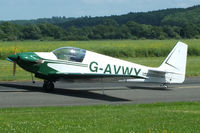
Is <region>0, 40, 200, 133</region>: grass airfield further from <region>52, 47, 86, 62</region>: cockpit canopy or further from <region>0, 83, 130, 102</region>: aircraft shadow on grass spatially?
<region>52, 47, 86, 62</region>: cockpit canopy

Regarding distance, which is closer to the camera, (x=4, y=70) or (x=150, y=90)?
(x=150, y=90)

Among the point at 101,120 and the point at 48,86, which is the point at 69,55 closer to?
the point at 48,86

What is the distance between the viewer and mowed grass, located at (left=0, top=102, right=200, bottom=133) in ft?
31.0

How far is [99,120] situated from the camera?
1078 centimetres

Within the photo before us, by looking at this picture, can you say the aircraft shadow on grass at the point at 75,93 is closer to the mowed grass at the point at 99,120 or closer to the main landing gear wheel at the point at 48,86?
the main landing gear wheel at the point at 48,86

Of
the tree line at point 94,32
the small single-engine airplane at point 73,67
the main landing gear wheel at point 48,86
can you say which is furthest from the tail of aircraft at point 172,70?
the tree line at point 94,32

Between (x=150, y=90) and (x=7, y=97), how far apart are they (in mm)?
6362

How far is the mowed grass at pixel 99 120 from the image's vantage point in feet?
31.0

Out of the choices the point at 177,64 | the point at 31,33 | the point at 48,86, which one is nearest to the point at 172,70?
the point at 177,64

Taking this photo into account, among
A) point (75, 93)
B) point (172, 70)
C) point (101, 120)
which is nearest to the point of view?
point (101, 120)

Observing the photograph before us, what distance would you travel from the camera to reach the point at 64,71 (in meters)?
18.1

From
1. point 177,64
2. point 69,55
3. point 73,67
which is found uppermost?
point 69,55

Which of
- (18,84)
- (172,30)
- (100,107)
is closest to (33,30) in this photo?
(172,30)

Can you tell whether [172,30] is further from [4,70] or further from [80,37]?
[4,70]
